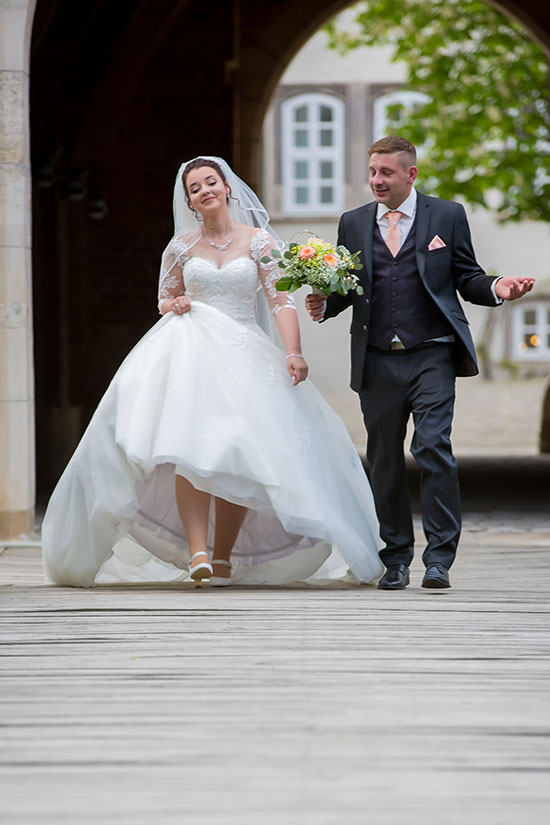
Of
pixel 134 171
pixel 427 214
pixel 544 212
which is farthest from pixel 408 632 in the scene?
pixel 544 212

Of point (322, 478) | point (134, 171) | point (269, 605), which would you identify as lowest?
point (269, 605)

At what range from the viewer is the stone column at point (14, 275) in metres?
7.48

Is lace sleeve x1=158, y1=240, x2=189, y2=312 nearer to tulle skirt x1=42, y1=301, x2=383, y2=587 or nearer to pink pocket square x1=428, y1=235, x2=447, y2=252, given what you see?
tulle skirt x1=42, y1=301, x2=383, y2=587

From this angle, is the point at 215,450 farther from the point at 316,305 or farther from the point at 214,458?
the point at 316,305

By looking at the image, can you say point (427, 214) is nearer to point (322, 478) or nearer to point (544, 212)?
point (322, 478)

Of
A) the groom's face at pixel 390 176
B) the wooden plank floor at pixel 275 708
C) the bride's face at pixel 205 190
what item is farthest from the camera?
the bride's face at pixel 205 190

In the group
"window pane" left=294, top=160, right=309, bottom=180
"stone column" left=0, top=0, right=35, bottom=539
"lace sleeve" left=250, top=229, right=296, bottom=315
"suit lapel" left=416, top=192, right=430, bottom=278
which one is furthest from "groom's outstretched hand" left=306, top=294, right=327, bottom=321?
"window pane" left=294, top=160, right=309, bottom=180

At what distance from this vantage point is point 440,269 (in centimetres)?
534

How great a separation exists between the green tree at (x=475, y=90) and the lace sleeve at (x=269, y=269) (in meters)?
12.7

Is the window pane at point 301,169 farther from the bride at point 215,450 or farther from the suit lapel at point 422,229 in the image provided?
the suit lapel at point 422,229

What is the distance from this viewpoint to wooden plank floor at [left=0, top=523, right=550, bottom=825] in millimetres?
2730

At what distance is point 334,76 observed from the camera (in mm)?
30578

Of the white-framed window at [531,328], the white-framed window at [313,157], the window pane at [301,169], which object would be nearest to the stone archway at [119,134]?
the white-framed window at [531,328]

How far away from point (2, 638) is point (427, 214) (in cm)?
231
